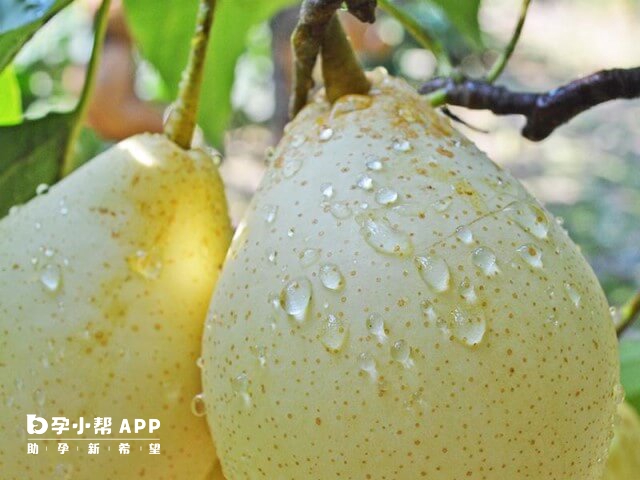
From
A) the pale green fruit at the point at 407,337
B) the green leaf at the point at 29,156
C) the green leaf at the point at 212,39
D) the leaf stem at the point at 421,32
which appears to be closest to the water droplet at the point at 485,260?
the pale green fruit at the point at 407,337

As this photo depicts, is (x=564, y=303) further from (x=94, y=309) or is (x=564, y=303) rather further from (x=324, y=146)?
(x=94, y=309)

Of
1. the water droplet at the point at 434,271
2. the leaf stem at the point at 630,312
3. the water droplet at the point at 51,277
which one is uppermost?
the water droplet at the point at 434,271

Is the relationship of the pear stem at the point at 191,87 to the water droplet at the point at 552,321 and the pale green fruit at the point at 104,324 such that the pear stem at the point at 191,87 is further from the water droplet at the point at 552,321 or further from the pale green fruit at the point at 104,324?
the water droplet at the point at 552,321

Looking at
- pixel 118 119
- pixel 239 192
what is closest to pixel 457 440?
pixel 118 119

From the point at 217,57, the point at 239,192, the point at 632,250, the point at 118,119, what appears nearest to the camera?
the point at 217,57

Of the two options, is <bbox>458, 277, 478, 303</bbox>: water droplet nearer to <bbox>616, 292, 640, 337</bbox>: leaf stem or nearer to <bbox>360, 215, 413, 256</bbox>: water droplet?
<bbox>360, 215, 413, 256</bbox>: water droplet

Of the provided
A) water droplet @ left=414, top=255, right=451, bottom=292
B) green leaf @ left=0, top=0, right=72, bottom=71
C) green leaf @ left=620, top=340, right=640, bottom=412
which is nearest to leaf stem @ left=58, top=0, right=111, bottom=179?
green leaf @ left=0, top=0, right=72, bottom=71

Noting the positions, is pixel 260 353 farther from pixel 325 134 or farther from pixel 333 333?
pixel 325 134
